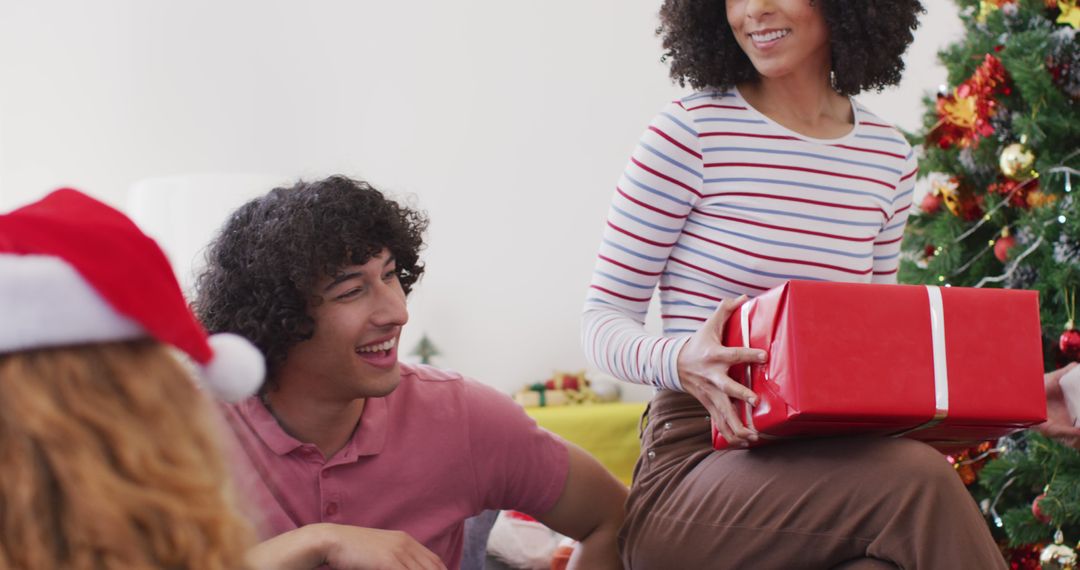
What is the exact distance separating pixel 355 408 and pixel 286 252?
0.23 meters

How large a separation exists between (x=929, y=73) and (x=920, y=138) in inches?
49.2

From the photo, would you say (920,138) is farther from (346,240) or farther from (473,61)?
(473,61)

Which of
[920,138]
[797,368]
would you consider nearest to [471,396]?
[797,368]

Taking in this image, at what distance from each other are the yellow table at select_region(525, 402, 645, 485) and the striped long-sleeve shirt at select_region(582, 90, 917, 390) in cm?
190

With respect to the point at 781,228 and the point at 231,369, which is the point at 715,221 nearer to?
the point at 781,228

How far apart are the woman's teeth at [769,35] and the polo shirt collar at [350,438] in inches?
27.7

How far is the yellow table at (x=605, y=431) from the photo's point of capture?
3406 mm

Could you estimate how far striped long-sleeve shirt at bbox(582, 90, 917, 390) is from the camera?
1.46 meters

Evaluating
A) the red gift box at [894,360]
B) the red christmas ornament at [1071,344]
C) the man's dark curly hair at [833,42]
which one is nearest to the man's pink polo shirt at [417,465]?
the red gift box at [894,360]

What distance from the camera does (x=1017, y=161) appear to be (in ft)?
7.49

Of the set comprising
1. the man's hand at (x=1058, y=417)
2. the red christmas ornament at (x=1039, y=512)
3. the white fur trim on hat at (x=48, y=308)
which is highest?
the white fur trim on hat at (x=48, y=308)

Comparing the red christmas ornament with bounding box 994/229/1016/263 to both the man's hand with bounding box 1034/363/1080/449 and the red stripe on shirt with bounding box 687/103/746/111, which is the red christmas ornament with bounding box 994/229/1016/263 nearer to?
the man's hand with bounding box 1034/363/1080/449

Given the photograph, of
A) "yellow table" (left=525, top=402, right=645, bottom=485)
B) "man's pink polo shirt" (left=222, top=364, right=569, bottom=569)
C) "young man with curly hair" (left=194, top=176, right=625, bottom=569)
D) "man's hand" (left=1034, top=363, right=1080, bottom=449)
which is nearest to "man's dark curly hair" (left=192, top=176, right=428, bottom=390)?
"young man with curly hair" (left=194, top=176, right=625, bottom=569)

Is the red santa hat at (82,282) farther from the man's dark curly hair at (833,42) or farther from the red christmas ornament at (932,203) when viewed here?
the red christmas ornament at (932,203)
